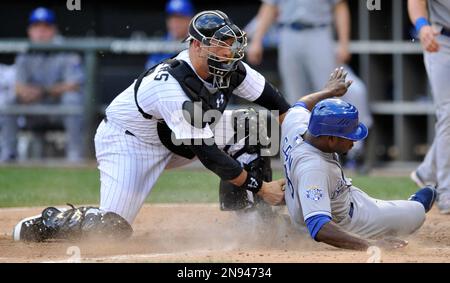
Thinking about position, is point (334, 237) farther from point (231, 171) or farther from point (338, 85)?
point (338, 85)

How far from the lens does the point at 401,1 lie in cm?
1077

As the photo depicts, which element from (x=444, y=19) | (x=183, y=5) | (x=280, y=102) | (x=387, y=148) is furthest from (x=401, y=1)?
(x=280, y=102)

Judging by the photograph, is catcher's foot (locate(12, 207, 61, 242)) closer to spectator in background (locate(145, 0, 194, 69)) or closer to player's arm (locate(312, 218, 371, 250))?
player's arm (locate(312, 218, 371, 250))

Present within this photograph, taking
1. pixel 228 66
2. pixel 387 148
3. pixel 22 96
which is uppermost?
pixel 228 66

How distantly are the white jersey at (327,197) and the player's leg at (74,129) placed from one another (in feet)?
18.2

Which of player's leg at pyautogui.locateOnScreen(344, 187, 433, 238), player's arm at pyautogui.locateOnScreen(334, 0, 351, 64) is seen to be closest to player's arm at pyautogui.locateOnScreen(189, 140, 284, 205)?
player's leg at pyautogui.locateOnScreen(344, 187, 433, 238)

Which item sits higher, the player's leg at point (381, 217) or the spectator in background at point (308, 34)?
the spectator in background at point (308, 34)

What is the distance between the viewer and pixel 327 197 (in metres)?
4.99

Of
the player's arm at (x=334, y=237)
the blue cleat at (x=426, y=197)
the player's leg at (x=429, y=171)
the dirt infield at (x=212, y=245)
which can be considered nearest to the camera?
the player's arm at (x=334, y=237)

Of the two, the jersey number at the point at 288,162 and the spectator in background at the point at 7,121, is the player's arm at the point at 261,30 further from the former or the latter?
the jersey number at the point at 288,162

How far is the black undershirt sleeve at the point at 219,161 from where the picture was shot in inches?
210

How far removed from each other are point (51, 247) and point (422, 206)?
7.14 feet

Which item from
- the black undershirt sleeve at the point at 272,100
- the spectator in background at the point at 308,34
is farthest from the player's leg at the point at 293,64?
the black undershirt sleeve at the point at 272,100
